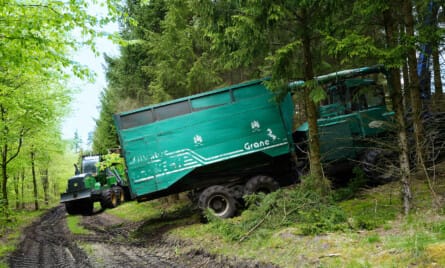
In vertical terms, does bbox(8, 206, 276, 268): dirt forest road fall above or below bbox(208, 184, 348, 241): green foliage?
below

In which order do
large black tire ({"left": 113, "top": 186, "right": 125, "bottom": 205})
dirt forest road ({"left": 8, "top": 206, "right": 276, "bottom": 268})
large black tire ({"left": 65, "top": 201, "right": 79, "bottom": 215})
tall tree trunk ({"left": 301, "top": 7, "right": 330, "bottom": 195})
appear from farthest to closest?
large black tire ({"left": 113, "top": 186, "right": 125, "bottom": 205}), large black tire ({"left": 65, "top": 201, "right": 79, "bottom": 215}), tall tree trunk ({"left": 301, "top": 7, "right": 330, "bottom": 195}), dirt forest road ({"left": 8, "top": 206, "right": 276, "bottom": 268})

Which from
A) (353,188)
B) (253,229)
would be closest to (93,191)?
(253,229)

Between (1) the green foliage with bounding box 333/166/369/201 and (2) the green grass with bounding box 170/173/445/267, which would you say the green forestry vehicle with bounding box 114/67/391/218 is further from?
(2) the green grass with bounding box 170/173/445/267

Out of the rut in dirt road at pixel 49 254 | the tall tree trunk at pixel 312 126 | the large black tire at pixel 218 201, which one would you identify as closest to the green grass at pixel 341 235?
the large black tire at pixel 218 201

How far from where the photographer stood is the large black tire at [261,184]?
10.2 metres

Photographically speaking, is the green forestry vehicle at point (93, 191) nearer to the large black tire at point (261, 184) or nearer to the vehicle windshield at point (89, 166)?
the vehicle windshield at point (89, 166)

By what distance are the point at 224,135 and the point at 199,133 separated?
68 centimetres

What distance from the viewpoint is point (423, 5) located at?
8.84 m

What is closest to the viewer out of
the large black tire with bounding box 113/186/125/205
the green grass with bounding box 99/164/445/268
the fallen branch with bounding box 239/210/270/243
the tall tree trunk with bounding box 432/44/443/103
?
the green grass with bounding box 99/164/445/268

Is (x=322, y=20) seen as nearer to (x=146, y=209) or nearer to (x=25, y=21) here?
(x=25, y=21)

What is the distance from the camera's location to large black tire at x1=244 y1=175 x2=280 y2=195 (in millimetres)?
10195

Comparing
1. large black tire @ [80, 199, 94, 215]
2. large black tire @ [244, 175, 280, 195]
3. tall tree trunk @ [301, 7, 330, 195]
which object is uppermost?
tall tree trunk @ [301, 7, 330, 195]

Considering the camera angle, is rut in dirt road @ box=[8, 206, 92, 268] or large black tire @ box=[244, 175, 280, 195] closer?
rut in dirt road @ box=[8, 206, 92, 268]

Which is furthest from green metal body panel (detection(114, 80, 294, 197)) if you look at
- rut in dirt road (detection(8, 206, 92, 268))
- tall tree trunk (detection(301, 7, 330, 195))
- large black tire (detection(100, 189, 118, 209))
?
large black tire (detection(100, 189, 118, 209))
